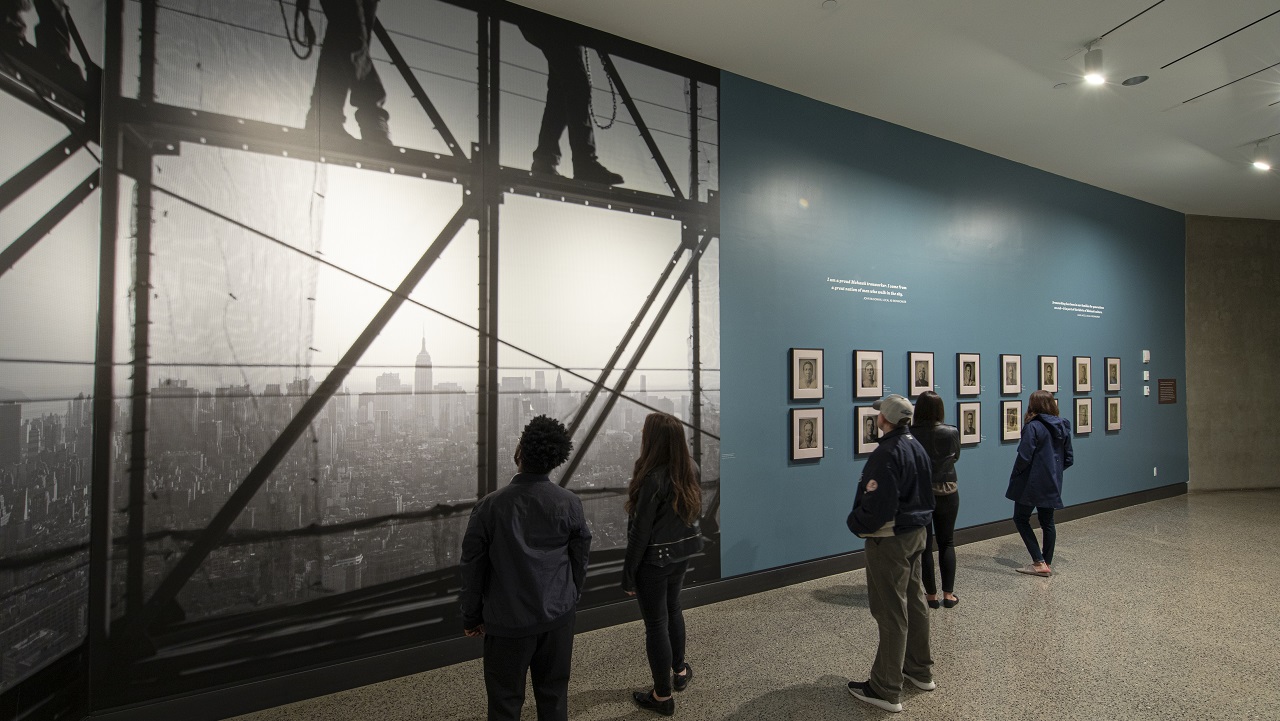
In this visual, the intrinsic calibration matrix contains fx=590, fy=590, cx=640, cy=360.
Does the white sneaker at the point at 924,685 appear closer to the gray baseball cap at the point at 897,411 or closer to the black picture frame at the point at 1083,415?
the gray baseball cap at the point at 897,411

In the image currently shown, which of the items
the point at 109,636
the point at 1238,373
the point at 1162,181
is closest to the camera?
the point at 109,636

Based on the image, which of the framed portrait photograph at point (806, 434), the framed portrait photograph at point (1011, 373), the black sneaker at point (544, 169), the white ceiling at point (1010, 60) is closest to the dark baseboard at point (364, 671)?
the framed portrait photograph at point (806, 434)

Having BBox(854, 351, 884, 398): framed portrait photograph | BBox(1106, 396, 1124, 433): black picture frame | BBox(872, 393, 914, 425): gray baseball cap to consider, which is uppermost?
BBox(854, 351, 884, 398): framed portrait photograph

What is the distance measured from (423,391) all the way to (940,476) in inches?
128

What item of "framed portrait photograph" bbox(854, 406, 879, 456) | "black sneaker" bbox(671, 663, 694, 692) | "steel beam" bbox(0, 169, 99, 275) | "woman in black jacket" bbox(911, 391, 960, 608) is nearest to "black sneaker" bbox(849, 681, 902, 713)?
"black sneaker" bbox(671, 663, 694, 692)

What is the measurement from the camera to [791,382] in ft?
15.3

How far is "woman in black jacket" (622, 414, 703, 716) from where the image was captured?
259cm

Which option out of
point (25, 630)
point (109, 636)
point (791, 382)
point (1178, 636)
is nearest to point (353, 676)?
point (109, 636)

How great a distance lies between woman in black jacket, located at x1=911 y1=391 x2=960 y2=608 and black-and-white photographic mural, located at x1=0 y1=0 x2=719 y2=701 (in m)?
1.56

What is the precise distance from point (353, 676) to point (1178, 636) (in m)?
4.82

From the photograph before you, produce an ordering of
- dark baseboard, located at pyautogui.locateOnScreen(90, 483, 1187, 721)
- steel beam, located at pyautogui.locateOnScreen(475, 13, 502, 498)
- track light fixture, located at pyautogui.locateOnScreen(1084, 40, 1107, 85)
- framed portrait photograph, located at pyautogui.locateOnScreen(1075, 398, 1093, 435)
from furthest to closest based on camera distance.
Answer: framed portrait photograph, located at pyautogui.locateOnScreen(1075, 398, 1093, 435) → track light fixture, located at pyautogui.locateOnScreen(1084, 40, 1107, 85) → steel beam, located at pyautogui.locateOnScreen(475, 13, 502, 498) → dark baseboard, located at pyautogui.locateOnScreen(90, 483, 1187, 721)

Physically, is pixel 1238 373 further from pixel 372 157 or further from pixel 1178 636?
pixel 372 157

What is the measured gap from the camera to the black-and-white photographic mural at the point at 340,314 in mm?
2680

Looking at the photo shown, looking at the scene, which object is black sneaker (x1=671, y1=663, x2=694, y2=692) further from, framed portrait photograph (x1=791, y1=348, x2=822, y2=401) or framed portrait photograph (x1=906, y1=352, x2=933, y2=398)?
framed portrait photograph (x1=906, y1=352, x2=933, y2=398)
